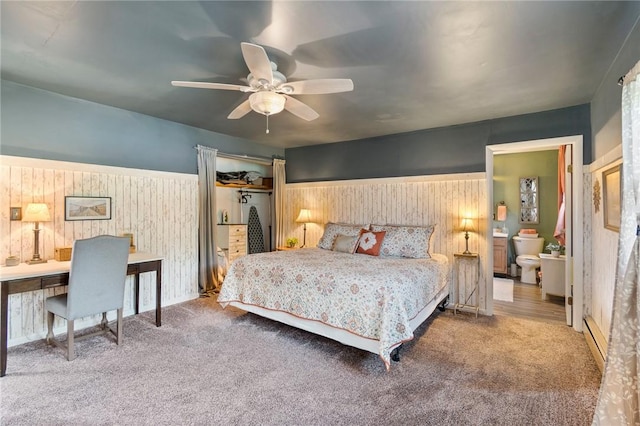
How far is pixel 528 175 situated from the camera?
5836mm

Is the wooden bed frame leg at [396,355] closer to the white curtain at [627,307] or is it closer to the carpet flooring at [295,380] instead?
the carpet flooring at [295,380]

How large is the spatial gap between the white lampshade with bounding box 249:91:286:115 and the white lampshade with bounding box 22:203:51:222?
224cm

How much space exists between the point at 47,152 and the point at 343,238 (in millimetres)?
3436

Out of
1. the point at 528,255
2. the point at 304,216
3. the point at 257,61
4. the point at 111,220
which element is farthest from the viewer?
the point at 528,255

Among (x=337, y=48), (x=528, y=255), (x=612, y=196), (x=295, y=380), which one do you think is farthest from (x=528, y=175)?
(x=295, y=380)

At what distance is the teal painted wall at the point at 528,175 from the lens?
5.64 metres

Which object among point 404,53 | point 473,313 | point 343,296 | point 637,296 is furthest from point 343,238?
point 637,296

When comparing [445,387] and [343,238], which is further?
[343,238]

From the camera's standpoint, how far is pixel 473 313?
3863mm

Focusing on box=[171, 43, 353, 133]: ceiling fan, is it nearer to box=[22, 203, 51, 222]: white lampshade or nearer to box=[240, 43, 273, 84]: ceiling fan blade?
box=[240, 43, 273, 84]: ceiling fan blade

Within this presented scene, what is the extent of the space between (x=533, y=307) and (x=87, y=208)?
563cm

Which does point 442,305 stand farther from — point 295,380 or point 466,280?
point 295,380

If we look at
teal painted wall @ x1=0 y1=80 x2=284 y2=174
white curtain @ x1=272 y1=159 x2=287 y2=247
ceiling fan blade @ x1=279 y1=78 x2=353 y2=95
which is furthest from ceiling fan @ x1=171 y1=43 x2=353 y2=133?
white curtain @ x1=272 y1=159 x2=287 y2=247

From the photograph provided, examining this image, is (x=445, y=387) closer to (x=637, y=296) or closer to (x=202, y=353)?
(x=637, y=296)
